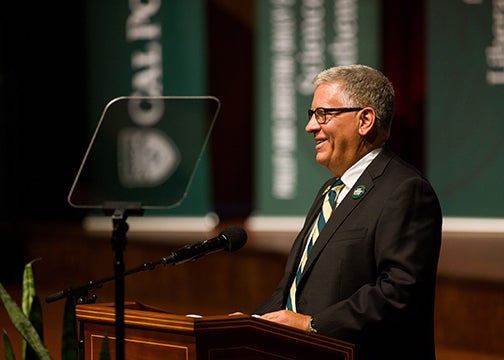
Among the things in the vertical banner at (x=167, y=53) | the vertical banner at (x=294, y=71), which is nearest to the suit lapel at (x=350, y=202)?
the vertical banner at (x=294, y=71)

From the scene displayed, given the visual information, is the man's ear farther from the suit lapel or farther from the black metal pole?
the black metal pole

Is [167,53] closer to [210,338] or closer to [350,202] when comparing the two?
[350,202]

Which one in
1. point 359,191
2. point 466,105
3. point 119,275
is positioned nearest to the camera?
point 119,275

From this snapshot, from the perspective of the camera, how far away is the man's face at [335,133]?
2285 millimetres

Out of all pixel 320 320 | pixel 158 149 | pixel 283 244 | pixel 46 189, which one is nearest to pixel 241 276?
pixel 283 244

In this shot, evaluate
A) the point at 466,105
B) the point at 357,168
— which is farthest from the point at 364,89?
the point at 466,105

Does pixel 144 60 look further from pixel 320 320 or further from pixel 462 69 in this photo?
pixel 320 320

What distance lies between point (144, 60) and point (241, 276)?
167cm

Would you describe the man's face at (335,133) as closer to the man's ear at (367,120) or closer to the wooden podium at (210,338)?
the man's ear at (367,120)

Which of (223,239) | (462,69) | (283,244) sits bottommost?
(283,244)

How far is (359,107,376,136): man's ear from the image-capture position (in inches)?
89.6

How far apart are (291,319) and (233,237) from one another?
0.24 m

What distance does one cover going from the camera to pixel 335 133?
90.6 inches

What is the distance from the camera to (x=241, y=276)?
16.6 feet
